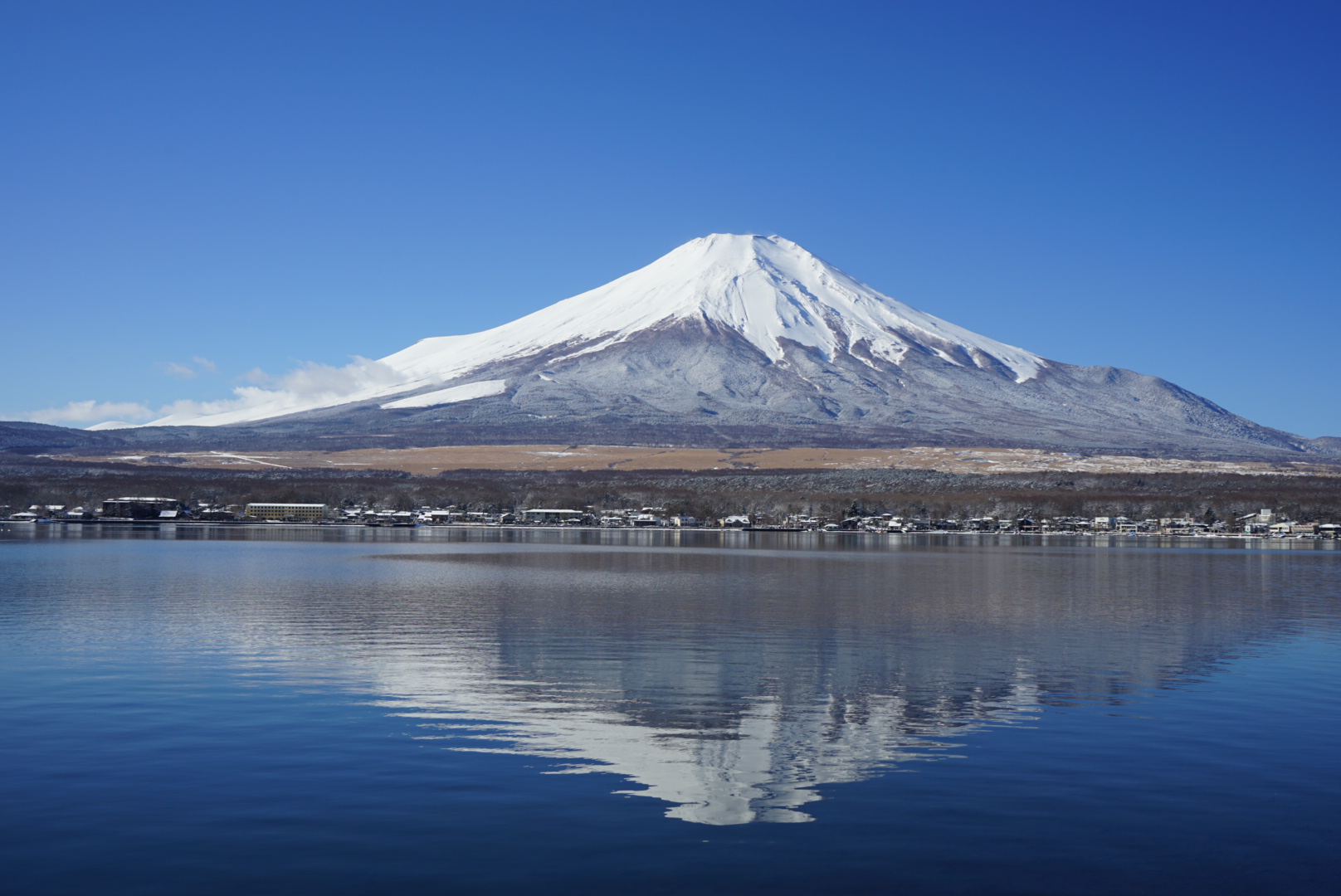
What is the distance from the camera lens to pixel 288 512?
416ft

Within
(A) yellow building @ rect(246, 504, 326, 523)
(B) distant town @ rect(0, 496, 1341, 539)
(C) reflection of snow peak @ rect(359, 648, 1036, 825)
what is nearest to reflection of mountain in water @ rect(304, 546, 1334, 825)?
(C) reflection of snow peak @ rect(359, 648, 1036, 825)

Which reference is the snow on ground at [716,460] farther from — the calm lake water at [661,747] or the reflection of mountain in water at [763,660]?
the calm lake water at [661,747]

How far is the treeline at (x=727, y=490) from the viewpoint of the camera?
126m

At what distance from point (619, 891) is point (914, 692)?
10.3m

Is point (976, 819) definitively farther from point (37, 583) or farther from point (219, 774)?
point (37, 583)

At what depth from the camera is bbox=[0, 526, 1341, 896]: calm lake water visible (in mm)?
9727

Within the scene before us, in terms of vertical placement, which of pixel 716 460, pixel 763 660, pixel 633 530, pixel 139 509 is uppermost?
pixel 716 460

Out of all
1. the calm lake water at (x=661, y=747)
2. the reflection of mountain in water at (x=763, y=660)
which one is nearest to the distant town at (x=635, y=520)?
the reflection of mountain in water at (x=763, y=660)

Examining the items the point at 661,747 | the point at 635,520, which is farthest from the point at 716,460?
the point at 661,747

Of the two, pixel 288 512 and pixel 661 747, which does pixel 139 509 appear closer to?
pixel 288 512

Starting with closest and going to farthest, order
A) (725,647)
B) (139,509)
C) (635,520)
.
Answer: (725,647)
(139,509)
(635,520)

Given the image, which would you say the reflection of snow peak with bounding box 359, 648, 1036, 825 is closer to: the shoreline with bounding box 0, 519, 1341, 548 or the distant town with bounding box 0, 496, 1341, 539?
the shoreline with bounding box 0, 519, 1341, 548

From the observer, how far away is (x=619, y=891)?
9.05m

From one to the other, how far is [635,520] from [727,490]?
19.2m
